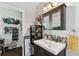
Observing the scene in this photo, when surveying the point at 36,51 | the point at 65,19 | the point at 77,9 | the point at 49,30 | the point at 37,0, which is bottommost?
the point at 36,51

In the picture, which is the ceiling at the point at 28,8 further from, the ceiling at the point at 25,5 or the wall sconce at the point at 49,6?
the wall sconce at the point at 49,6

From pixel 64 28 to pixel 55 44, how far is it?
0.69ft

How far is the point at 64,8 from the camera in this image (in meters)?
1.11

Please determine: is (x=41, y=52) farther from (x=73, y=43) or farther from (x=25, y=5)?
(x=25, y=5)

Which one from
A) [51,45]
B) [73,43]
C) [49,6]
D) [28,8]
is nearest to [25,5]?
[28,8]

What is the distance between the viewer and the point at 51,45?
1.13 metres

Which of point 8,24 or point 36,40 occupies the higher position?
point 8,24


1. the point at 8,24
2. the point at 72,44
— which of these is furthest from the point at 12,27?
the point at 72,44

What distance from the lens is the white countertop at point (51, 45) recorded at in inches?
43.3

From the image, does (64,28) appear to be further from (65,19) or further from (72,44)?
(72,44)

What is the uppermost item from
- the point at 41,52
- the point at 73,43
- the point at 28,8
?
the point at 28,8

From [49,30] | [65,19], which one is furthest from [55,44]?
[65,19]

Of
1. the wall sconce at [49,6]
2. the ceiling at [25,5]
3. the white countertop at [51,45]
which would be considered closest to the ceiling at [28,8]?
the ceiling at [25,5]

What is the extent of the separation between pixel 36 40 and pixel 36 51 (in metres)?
0.13
